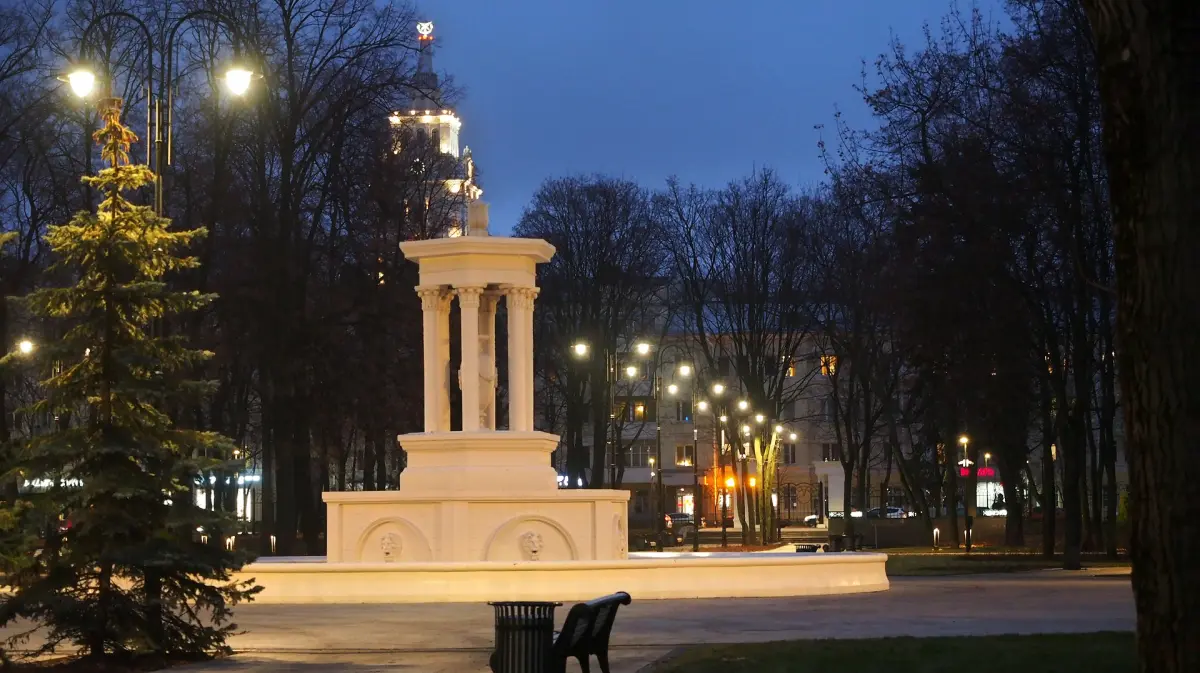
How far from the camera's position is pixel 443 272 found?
32.5 metres

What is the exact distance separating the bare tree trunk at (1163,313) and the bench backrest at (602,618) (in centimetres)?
885

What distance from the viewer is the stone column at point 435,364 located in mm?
33000

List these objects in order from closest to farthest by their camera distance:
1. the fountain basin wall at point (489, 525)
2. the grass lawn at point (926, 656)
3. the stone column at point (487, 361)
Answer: the grass lawn at point (926, 656)
the fountain basin wall at point (489, 525)
the stone column at point (487, 361)

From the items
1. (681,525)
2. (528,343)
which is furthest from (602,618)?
(681,525)

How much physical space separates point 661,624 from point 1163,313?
16.4 meters

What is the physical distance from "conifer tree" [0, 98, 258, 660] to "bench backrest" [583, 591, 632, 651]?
4.18m

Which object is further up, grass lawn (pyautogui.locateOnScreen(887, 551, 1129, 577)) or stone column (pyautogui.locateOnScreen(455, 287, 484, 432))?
stone column (pyautogui.locateOnScreen(455, 287, 484, 432))

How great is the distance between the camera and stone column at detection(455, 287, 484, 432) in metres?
32.1

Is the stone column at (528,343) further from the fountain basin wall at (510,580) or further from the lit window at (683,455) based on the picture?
A: the lit window at (683,455)

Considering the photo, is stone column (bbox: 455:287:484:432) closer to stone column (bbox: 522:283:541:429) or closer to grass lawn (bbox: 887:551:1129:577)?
stone column (bbox: 522:283:541:429)

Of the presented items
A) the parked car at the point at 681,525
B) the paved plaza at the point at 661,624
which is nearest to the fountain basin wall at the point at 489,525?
the paved plaza at the point at 661,624

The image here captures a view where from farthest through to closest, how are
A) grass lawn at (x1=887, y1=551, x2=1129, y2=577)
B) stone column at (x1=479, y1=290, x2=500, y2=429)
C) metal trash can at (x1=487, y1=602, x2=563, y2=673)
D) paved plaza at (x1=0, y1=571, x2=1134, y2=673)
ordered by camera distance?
grass lawn at (x1=887, y1=551, x2=1129, y2=577), stone column at (x1=479, y1=290, x2=500, y2=429), paved plaza at (x1=0, y1=571, x2=1134, y2=673), metal trash can at (x1=487, y1=602, x2=563, y2=673)

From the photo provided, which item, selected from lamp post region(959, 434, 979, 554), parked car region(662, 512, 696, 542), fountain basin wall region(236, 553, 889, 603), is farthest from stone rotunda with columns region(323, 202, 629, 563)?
parked car region(662, 512, 696, 542)

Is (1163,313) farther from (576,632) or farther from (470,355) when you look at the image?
(470,355)
